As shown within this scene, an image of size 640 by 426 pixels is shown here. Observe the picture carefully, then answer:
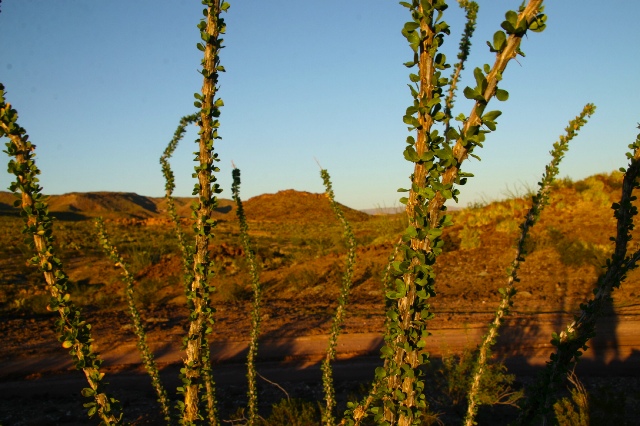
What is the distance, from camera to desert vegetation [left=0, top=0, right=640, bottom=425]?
66.1 inches

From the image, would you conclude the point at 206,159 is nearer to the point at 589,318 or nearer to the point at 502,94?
the point at 502,94

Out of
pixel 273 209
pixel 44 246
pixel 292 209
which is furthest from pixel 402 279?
pixel 273 209

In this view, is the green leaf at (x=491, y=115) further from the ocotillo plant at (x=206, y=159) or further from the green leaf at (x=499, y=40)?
the ocotillo plant at (x=206, y=159)

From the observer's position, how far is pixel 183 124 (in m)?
3.84

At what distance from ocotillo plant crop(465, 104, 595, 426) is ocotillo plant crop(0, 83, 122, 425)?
262 centimetres

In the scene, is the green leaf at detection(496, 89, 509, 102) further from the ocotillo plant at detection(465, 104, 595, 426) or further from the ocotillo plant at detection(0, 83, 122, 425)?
the ocotillo plant at detection(465, 104, 595, 426)

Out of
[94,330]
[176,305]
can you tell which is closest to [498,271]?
[176,305]

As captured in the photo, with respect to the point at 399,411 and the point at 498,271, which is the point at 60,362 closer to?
the point at 399,411

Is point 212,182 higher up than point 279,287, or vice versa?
point 212,182

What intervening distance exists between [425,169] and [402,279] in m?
0.41

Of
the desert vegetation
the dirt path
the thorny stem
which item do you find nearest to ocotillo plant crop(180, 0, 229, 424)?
the desert vegetation

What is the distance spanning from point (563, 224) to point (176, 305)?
1366cm

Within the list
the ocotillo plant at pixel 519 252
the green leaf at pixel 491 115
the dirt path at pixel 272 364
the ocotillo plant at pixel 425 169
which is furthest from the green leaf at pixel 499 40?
the dirt path at pixel 272 364

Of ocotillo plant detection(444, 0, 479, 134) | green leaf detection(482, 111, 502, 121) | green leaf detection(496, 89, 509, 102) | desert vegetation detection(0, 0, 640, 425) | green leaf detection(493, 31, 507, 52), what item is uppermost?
ocotillo plant detection(444, 0, 479, 134)
